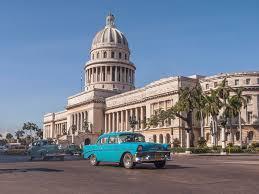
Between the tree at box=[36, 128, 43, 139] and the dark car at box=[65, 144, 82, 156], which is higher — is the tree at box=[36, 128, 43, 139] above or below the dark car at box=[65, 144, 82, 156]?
above

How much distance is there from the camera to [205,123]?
87.5 metres

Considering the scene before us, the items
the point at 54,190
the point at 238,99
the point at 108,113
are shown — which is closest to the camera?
the point at 54,190

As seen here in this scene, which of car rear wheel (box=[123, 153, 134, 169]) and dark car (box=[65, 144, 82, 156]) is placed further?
dark car (box=[65, 144, 82, 156])

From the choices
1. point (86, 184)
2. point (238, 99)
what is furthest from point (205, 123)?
point (86, 184)

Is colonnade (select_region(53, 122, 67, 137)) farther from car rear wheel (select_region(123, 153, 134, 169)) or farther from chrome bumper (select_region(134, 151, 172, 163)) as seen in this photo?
chrome bumper (select_region(134, 151, 172, 163))

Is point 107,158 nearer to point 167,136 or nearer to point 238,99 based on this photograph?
point 238,99

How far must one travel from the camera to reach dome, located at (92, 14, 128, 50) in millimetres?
133625

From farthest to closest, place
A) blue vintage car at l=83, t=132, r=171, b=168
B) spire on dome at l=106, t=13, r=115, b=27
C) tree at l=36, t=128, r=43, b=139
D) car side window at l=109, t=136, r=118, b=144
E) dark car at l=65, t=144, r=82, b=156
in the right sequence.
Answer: tree at l=36, t=128, r=43, b=139, spire on dome at l=106, t=13, r=115, b=27, dark car at l=65, t=144, r=82, b=156, car side window at l=109, t=136, r=118, b=144, blue vintage car at l=83, t=132, r=171, b=168

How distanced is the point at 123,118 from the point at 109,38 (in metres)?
34.8

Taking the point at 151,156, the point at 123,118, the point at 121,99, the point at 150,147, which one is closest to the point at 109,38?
the point at 121,99

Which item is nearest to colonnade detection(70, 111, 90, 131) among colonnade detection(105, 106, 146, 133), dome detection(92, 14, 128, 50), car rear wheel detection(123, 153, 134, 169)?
colonnade detection(105, 106, 146, 133)

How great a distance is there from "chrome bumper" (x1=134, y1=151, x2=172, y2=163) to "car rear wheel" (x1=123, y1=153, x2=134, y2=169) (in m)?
0.40

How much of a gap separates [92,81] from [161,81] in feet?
143

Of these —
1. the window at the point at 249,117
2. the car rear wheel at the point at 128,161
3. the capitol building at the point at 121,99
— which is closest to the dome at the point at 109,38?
the capitol building at the point at 121,99
